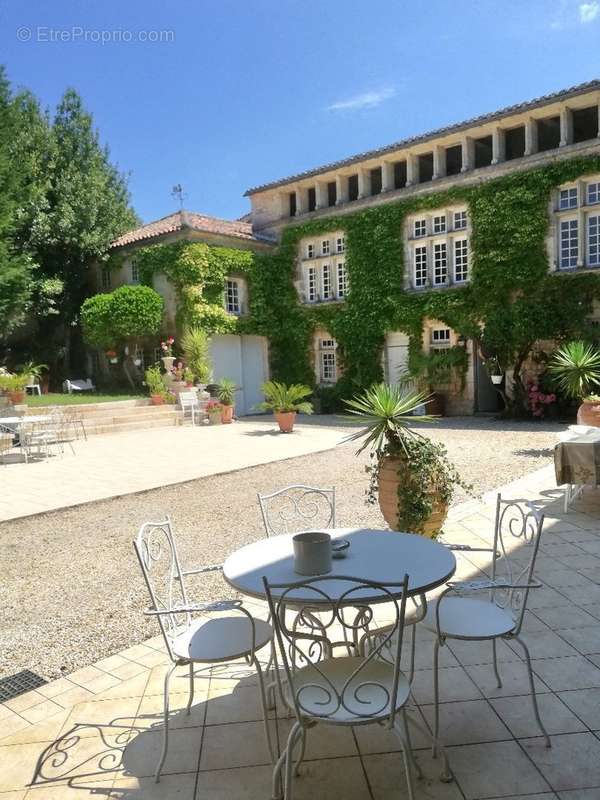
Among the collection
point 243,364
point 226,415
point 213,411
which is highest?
point 243,364

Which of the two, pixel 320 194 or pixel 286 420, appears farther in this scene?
pixel 320 194

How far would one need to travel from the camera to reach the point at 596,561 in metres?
4.41

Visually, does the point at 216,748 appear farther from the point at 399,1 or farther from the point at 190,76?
the point at 190,76

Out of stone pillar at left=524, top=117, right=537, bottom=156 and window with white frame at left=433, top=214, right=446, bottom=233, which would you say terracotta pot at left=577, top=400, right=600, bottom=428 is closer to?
stone pillar at left=524, top=117, right=537, bottom=156

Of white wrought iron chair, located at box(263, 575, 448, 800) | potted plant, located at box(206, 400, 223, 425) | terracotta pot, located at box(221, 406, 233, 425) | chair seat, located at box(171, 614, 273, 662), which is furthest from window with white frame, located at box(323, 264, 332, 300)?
white wrought iron chair, located at box(263, 575, 448, 800)

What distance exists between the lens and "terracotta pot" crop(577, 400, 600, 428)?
781 cm

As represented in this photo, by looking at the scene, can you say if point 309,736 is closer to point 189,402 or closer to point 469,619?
point 469,619

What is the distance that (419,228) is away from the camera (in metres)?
17.4

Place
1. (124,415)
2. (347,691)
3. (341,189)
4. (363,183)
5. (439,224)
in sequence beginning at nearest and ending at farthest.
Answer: (347,691) → (124,415) → (439,224) → (363,183) → (341,189)

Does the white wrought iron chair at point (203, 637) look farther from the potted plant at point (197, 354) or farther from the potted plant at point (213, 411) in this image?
the potted plant at point (197, 354)

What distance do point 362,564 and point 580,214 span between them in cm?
1483

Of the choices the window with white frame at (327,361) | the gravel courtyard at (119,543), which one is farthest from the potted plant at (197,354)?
the gravel courtyard at (119,543)

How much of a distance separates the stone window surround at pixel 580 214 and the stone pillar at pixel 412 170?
4.25 meters

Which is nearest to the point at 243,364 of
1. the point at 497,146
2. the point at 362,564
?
the point at 497,146
